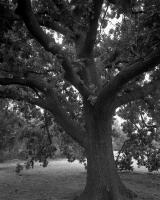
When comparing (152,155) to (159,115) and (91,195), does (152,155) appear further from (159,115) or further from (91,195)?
(91,195)

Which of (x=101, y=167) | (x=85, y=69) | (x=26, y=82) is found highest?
(x=85, y=69)

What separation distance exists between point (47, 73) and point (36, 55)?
71 cm

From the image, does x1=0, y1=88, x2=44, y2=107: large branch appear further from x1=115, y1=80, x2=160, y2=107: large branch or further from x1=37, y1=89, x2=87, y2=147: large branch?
x1=115, y1=80, x2=160, y2=107: large branch

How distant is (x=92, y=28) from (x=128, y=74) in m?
2.41

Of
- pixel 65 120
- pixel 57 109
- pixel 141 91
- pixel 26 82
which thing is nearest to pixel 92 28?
pixel 141 91

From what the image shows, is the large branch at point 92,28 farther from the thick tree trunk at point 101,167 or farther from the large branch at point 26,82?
the thick tree trunk at point 101,167

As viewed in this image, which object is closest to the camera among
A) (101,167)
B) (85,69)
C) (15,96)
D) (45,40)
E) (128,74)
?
(128,74)

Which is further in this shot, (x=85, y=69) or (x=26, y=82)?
(x=85, y=69)

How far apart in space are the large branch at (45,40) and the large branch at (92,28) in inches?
55.0

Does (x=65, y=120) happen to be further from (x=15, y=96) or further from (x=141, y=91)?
(x=141, y=91)

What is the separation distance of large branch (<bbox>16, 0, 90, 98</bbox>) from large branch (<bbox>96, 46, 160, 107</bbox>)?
0.80 metres

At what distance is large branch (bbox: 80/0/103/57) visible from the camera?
32.3ft

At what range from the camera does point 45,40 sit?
966 centimetres

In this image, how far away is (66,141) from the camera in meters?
16.6
